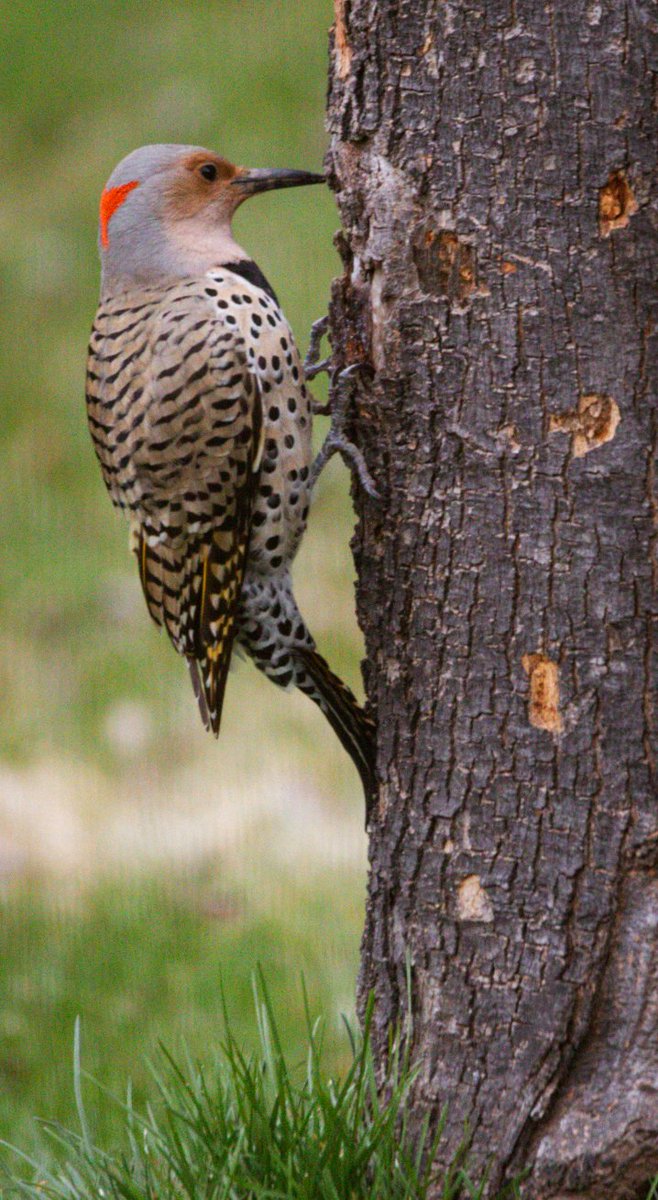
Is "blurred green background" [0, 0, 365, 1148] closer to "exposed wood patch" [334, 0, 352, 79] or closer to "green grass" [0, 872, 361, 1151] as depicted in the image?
"green grass" [0, 872, 361, 1151]

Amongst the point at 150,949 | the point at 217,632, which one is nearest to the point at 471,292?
the point at 217,632

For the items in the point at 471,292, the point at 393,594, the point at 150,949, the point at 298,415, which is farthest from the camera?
the point at 150,949

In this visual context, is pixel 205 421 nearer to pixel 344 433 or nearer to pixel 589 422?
pixel 344 433

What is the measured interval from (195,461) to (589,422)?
105cm

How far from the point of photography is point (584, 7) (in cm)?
258

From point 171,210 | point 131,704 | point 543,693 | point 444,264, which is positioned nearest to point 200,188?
point 171,210

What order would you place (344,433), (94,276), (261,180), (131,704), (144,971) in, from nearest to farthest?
(344,433), (261,180), (144,971), (131,704), (94,276)

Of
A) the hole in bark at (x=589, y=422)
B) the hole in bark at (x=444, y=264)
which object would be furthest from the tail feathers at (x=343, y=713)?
the hole in bark at (x=444, y=264)

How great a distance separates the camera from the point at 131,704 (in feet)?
19.6

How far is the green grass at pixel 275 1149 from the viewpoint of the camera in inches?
111

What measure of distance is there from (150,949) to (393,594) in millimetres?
2064

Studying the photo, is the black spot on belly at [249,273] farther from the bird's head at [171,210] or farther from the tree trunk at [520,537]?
the tree trunk at [520,537]

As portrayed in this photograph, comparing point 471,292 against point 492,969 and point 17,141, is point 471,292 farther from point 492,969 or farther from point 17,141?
point 17,141

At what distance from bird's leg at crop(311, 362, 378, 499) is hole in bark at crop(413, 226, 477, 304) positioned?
25 cm
